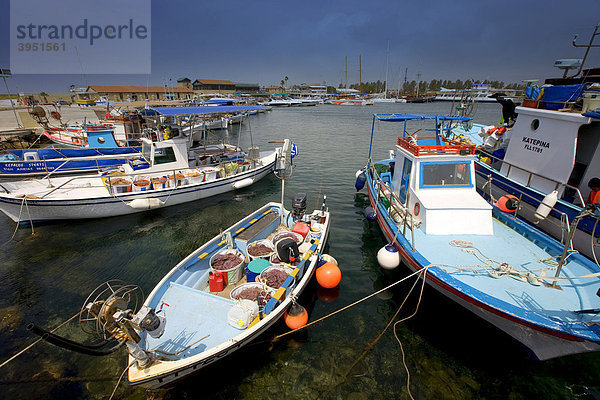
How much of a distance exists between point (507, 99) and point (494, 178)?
26.0 feet

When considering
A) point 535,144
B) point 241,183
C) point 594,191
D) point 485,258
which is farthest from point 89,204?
point 594,191

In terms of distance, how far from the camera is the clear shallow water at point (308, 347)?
18.5ft

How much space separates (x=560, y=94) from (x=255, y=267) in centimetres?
1232

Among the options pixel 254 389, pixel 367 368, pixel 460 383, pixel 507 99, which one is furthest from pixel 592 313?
pixel 507 99

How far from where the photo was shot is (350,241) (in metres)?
11.4

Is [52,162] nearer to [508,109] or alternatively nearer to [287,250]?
[287,250]

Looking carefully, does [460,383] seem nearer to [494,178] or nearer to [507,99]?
[494,178]

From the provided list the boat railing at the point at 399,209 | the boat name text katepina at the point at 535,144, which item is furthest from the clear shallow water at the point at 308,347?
the boat name text katepina at the point at 535,144

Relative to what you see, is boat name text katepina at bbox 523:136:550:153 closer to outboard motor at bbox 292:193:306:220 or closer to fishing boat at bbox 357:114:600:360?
fishing boat at bbox 357:114:600:360

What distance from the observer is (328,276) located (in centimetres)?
787

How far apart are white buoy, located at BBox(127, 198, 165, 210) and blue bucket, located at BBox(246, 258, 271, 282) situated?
331 inches

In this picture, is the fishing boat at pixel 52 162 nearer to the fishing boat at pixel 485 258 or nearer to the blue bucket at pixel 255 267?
the blue bucket at pixel 255 267

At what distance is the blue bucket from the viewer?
285 inches

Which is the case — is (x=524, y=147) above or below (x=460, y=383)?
above
